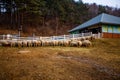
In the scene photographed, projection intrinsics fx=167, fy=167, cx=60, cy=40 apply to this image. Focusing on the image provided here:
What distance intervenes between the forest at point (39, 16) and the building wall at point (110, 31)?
2227cm

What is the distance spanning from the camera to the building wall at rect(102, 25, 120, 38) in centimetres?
2809

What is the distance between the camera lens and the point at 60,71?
8875 millimetres

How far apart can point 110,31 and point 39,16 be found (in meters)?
27.8

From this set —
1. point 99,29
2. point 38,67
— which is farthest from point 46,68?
point 99,29

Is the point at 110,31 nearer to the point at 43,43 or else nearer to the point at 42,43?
the point at 43,43

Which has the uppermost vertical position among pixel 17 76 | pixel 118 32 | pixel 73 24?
pixel 73 24

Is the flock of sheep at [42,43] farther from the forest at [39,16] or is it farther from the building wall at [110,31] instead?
the forest at [39,16]

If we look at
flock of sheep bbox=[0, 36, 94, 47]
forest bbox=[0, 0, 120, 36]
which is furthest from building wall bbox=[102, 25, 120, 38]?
forest bbox=[0, 0, 120, 36]

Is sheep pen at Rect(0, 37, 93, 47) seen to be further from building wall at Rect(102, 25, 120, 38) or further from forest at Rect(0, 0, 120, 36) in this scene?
forest at Rect(0, 0, 120, 36)

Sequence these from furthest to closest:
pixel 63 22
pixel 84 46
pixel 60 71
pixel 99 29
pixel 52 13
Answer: pixel 63 22, pixel 52 13, pixel 99 29, pixel 84 46, pixel 60 71

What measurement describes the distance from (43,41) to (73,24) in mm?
48842

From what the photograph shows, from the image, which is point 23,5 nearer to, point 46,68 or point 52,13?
point 52,13

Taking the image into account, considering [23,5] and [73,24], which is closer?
[23,5]

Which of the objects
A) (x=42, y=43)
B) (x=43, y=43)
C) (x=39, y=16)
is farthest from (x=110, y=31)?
(x=39, y=16)
